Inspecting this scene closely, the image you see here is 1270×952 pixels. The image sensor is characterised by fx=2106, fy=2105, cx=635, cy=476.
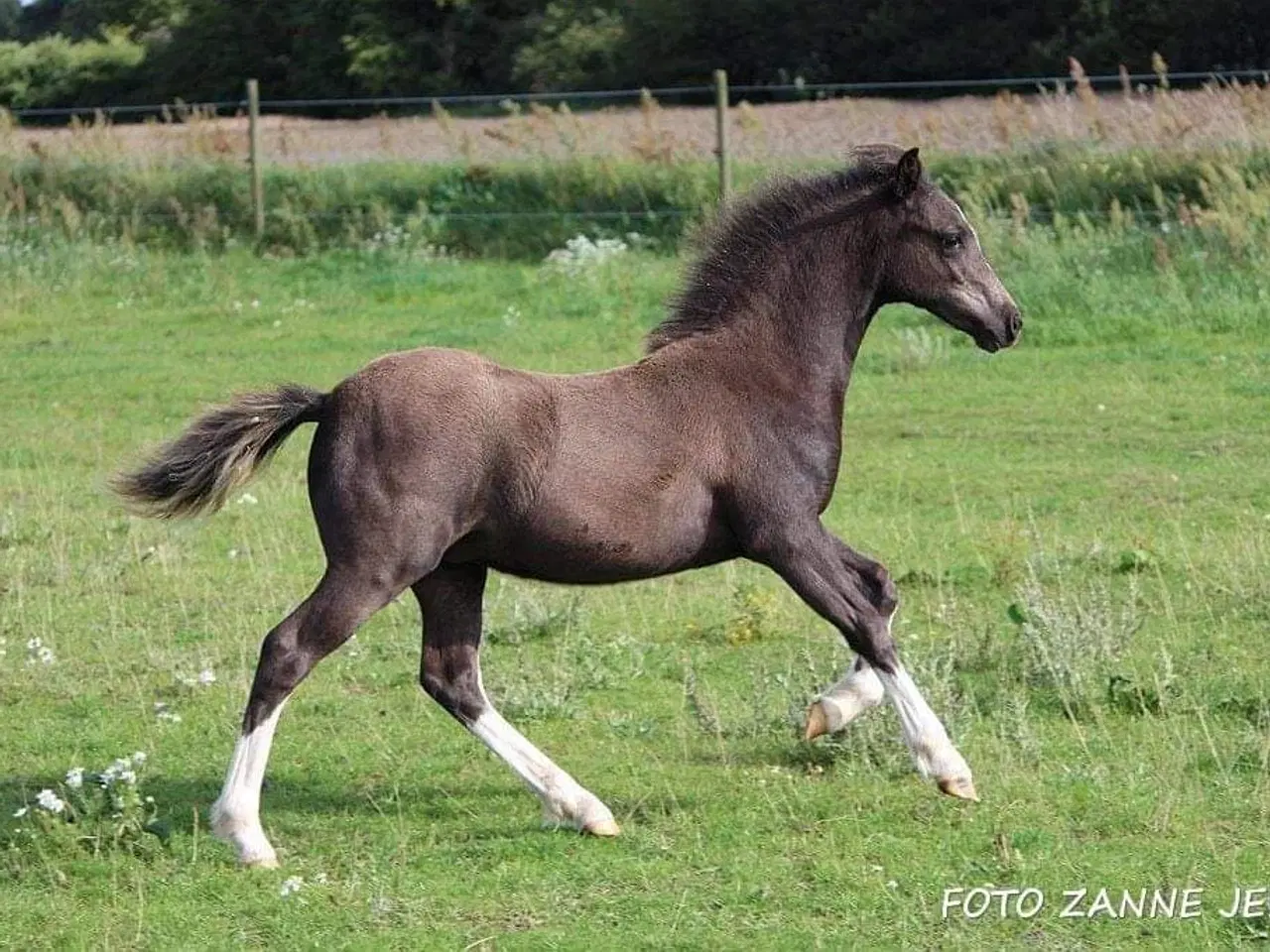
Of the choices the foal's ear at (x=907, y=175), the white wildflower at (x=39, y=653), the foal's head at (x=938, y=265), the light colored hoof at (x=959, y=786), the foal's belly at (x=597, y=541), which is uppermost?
the foal's ear at (x=907, y=175)

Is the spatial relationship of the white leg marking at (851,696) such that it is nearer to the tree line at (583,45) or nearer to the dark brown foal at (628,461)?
the dark brown foal at (628,461)

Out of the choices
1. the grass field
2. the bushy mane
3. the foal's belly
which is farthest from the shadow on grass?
the bushy mane

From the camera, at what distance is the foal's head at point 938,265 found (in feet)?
22.6

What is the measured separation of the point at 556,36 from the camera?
4394 cm

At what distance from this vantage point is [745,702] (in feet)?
25.1

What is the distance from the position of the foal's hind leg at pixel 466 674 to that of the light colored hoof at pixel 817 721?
0.73m

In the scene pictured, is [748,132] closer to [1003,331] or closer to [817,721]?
[1003,331]

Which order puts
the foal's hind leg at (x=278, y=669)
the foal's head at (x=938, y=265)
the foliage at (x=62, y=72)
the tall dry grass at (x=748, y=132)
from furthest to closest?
the foliage at (x=62, y=72) < the tall dry grass at (x=748, y=132) < the foal's head at (x=938, y=265) < the foal's hind leg at (x=278, y=669)

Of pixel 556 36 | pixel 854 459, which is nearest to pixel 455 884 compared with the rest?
pixel 854 459

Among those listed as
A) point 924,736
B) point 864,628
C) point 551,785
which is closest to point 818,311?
point 864,628

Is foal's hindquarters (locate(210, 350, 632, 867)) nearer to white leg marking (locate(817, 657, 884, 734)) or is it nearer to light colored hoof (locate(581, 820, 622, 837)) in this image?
light colored hoof (locate(581, 820, 622, 837))

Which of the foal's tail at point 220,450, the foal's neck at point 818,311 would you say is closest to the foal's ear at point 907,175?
the foal's neck at point 818,311

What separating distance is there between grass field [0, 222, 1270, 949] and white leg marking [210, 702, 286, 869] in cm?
9

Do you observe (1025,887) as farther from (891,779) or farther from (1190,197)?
(1190,197)
